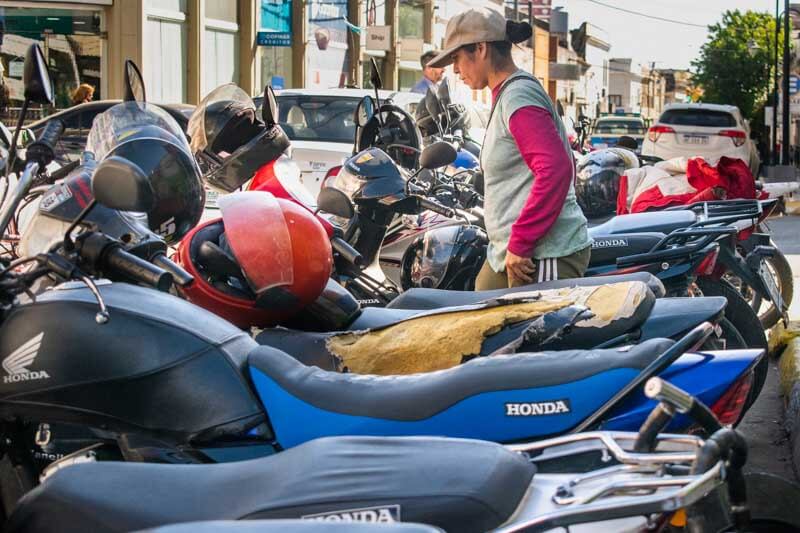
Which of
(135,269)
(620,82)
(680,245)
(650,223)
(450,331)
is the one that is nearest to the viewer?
(135,269)

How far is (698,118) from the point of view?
984 inches

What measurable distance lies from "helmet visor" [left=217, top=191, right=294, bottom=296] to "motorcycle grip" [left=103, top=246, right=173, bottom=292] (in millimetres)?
604

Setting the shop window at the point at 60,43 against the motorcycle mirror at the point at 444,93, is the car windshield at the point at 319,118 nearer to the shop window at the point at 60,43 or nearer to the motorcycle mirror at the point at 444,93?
the motorcycle mirror at the point at 444,93

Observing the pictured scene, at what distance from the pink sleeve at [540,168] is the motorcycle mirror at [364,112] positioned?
2.57 meters

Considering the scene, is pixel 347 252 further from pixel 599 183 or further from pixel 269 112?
pixel 599 183

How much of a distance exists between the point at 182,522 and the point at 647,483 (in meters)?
0.80

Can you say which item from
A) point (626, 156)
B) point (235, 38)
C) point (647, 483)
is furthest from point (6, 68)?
point (647, 483)

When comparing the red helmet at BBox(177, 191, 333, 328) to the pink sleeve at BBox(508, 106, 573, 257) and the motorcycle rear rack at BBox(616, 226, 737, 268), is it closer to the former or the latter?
the pink sleeve at BBox(508, 106, 573, 257)

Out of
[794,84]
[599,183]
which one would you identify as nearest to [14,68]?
[599,183]

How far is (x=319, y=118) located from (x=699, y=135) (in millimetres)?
12123

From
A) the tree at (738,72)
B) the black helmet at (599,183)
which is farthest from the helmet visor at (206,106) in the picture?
the tree at (738,72)

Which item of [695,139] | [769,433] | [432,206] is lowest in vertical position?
[769,433]

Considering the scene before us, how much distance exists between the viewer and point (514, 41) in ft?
Answer: 15.9

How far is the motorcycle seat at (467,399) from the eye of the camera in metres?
2.65
